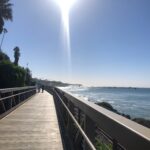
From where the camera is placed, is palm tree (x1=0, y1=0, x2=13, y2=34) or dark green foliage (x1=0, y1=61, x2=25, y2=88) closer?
dark green foliage (x1=0, y1=61, x2=25, y2=88)

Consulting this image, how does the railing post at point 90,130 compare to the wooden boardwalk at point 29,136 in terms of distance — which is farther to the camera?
the wooden boardwalk at point 29,136

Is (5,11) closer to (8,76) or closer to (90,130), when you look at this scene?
(8,76)

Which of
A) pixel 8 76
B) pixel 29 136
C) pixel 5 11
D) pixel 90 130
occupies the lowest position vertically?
pixel 29 136

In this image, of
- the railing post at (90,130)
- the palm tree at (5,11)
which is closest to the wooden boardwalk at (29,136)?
the railing post at (90,130)

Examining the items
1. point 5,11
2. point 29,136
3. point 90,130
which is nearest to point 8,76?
point 5,11

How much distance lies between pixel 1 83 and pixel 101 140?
25.9 metres

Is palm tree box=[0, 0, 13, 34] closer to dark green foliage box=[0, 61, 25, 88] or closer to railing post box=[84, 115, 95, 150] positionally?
dark green foliage box=[0, 61, 25, 88]

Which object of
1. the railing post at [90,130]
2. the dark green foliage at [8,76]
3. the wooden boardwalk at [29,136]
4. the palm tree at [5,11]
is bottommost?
the wooden boardwalk at [29,136]

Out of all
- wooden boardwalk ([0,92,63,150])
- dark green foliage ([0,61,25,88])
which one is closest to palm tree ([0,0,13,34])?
dark green foliage ([0,61,25,88])

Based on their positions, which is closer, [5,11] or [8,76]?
[8,76]

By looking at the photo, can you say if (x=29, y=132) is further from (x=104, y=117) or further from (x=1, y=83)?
(x=1, y=83)

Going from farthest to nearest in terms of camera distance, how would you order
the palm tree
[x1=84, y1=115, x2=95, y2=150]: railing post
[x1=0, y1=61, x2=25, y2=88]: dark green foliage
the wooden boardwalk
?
the palm tree
[x1=0, y1=61, x2=25, y2=88]: dark green foliage
the wooden boardwalk
[x1=84, y1=115, x2=95, y2=150]: railing post

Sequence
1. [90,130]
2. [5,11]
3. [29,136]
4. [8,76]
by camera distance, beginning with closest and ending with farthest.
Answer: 1. [90,130]
2. [29,136]
3. [8,76]
4. [5,11]

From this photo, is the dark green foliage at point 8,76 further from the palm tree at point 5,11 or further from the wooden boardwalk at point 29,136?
the wooden boardwalk at point 29,136
